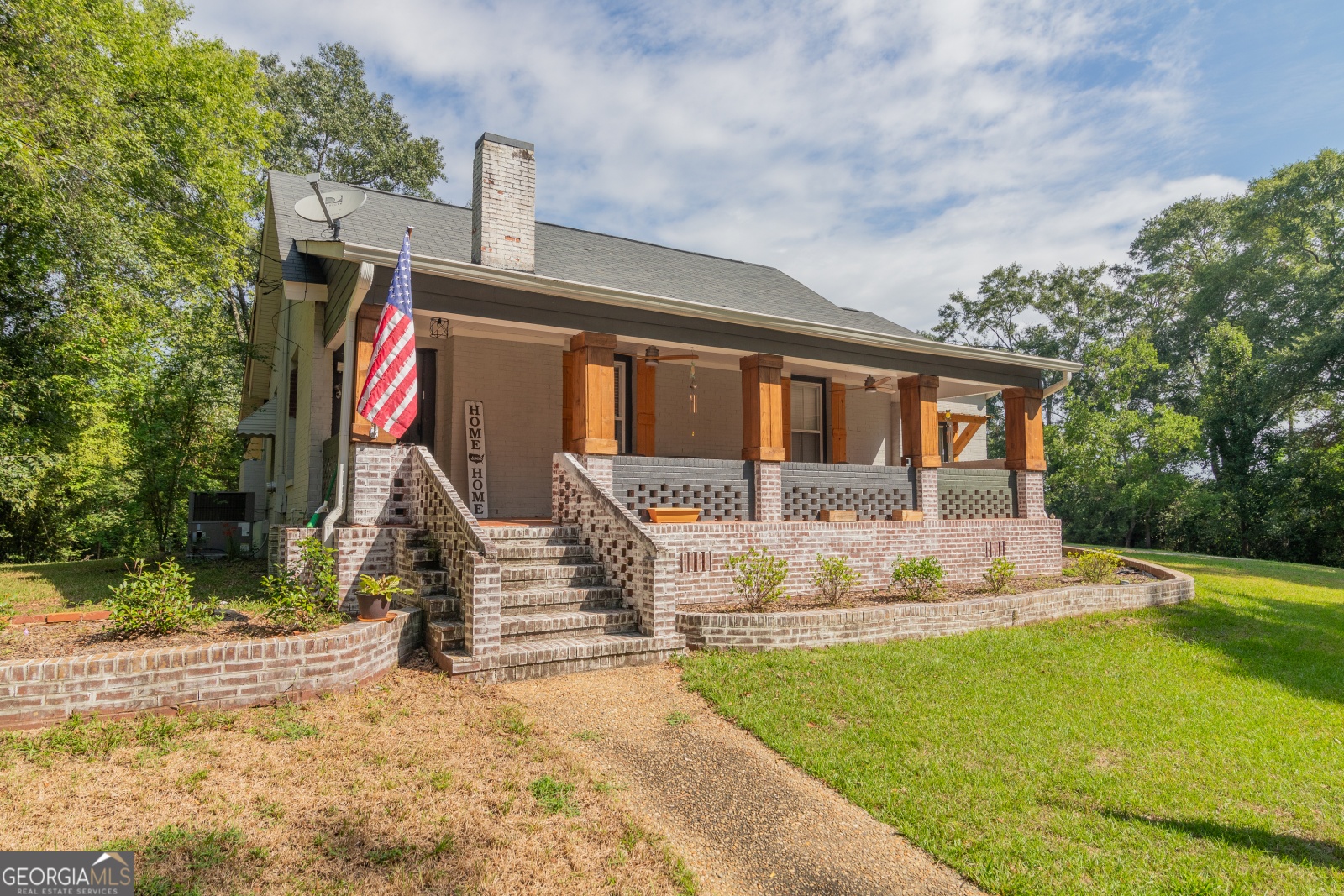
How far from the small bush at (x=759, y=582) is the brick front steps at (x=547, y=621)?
4.73 feet

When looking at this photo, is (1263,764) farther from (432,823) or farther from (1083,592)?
(432,823)

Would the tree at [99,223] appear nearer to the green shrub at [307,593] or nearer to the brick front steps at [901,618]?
the green shrub at [307,593]

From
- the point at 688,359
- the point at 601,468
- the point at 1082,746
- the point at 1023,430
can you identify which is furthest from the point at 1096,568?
the point at 601,468

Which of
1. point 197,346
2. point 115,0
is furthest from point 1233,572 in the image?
point 115,0

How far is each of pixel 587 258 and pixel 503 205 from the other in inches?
102

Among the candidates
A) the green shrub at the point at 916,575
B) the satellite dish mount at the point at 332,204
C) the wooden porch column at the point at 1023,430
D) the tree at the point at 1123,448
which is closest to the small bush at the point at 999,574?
the green shrub at the point at 916,575

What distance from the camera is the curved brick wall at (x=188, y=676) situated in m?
4.33

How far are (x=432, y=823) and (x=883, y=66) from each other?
10.4m

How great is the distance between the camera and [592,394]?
8328 mm

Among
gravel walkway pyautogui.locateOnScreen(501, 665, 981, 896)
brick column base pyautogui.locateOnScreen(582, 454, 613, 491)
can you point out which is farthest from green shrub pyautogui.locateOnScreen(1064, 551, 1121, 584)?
gravel walkway pyautogui.locateOnScreen(501, 665, 981, 896)

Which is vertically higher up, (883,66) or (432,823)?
(883,66)

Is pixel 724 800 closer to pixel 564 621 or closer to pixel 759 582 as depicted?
pixel 564 621

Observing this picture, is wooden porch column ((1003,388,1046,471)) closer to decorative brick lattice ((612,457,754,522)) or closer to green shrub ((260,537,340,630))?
decorative brick lattice ((612,457,754,522))

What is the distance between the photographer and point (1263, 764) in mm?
5059
